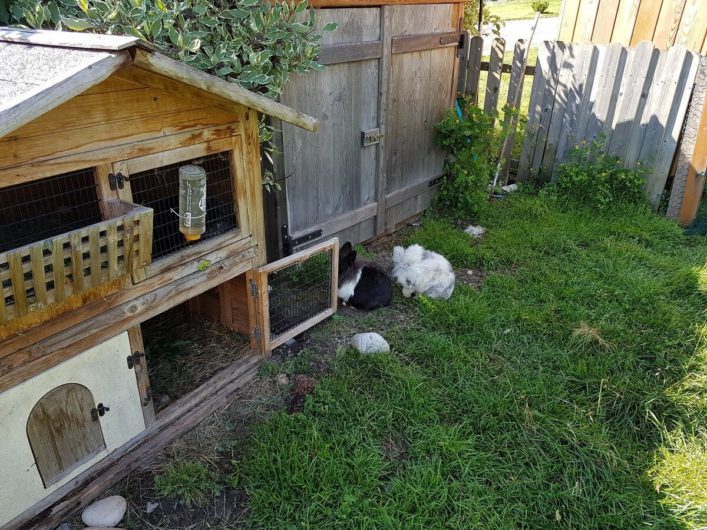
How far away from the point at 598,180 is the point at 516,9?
1477 centimetres

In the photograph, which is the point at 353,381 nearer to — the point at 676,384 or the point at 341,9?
the point at 676,384

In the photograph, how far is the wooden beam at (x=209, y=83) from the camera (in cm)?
203

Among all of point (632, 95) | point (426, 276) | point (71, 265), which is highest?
point (71, 265)

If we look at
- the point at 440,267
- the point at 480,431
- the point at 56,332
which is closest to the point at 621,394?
the point at 480,431

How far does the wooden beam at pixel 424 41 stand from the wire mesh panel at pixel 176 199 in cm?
244

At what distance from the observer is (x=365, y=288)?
13.9 ft

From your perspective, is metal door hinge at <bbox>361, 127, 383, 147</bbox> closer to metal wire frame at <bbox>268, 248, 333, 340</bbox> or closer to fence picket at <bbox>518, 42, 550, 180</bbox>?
metal wire frame at <bbox>268, 248, 333, 340</bbox>

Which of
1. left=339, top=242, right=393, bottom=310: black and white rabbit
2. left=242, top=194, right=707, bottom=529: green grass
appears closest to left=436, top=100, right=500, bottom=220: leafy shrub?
left=242, top=194, right=707, bottom=529: green grass

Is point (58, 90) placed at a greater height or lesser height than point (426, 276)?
greater

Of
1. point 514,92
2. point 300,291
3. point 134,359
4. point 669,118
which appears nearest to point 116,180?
point 134,359

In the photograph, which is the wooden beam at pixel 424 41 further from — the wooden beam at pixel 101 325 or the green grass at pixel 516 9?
the green grass at pixel 516 9

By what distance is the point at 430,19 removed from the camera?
5098 mm

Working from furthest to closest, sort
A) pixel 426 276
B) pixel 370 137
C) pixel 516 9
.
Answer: pixel 516 9 → pixel 370 137 → pixel 426 276

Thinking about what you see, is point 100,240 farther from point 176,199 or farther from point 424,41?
point 424,41
